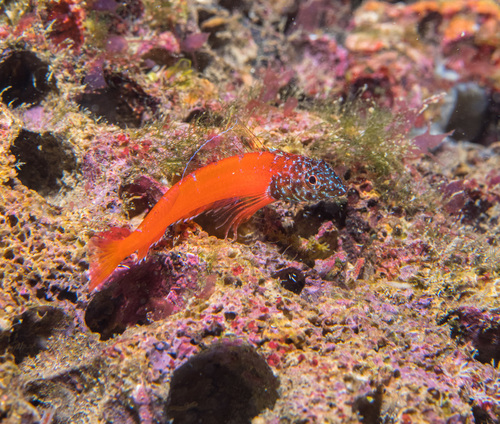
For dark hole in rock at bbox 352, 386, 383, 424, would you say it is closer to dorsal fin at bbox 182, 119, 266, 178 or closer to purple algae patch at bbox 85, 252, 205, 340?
purple algae patch at bbox 85, 252, 205, 340

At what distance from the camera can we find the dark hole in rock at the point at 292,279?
336 cm

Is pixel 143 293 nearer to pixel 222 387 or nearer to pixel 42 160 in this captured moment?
pixel 222 387

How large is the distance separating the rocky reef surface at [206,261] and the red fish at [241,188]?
287 millimetres

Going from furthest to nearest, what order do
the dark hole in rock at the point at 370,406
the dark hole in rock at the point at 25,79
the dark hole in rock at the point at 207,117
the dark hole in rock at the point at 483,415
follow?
the dark hole in rock at the point at 207,117
the dark hole in rock at the point at 25,79
the dark hole in rock at the point at 483,415
the dark hole in rock at the point at 370,406

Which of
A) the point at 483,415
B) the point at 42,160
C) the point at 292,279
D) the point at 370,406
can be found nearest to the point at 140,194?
the point at 42,160

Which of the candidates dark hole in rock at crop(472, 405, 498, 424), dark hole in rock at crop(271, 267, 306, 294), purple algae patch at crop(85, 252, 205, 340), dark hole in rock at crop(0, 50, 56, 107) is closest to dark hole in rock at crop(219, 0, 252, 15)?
dark hole in rock at crop(0, 50, 56, 107)

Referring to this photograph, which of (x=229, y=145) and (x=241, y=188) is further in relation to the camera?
(x=229, y=145)

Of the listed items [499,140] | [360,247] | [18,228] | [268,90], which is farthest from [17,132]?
[499,140]

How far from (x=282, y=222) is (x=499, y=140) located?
7.36 m

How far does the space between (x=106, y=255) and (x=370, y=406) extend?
8.60 ft

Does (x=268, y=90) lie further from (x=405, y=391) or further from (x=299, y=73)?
(x=405, y=391)

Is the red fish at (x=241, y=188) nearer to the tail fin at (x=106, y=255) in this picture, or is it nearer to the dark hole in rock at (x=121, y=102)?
the tail fin at (x=106, y=255)

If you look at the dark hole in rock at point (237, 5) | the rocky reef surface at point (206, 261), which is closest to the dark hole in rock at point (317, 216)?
the rocky reef surface at point (206, 261)

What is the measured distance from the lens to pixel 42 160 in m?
4.14
